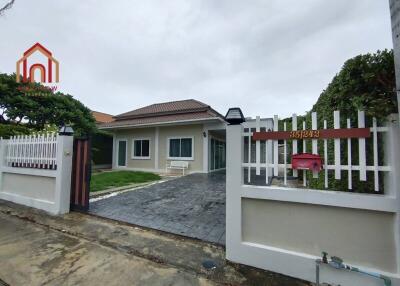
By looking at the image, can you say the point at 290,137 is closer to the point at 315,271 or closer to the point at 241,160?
the point at 241,160

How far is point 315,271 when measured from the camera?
6.70 ft

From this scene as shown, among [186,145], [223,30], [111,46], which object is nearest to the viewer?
[223,30]

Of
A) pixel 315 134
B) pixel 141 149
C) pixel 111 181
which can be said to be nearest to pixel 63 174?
pixel 111 181

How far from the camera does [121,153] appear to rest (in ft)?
46.2

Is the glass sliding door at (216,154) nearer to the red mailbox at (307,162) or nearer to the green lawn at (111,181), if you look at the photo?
the green lawn at (111,181)

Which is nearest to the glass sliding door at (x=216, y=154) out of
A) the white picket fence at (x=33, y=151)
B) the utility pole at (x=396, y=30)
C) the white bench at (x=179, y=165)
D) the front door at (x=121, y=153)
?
the white bench at (x=179, y=165)

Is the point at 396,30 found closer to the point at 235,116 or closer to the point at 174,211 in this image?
the point at 235,116

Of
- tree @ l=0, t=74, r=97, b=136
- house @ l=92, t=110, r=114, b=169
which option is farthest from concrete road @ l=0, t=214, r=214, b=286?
house @ l=92, t=110, r=114, b=169

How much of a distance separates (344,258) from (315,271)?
0.32m

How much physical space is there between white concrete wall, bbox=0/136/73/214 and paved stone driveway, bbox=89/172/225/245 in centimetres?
75

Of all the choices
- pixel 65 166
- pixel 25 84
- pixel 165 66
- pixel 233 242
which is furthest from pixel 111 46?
pixel 233 242

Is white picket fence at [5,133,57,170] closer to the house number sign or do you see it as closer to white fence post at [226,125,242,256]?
white fence post at [226,125,242,256]

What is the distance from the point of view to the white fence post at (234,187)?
2.43 meters

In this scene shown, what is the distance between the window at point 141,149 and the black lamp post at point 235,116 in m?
11.2
